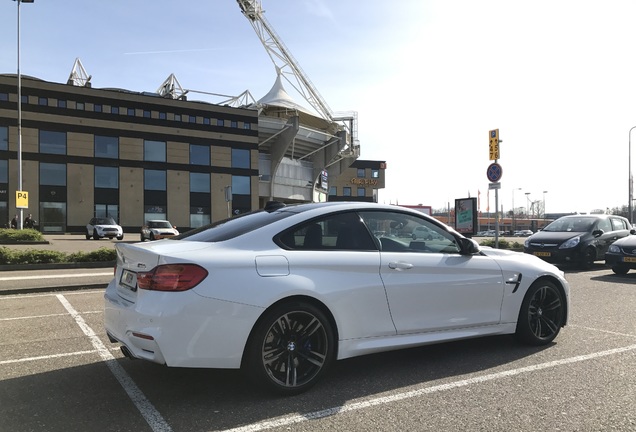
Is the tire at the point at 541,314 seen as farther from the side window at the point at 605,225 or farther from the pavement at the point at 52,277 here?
the side window at the point at 605,225

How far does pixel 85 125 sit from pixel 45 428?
146 feet

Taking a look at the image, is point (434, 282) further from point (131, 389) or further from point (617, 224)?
point (617, 224)

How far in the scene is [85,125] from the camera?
42094 mm

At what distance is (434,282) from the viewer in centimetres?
421

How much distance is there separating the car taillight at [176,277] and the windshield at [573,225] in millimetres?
13443

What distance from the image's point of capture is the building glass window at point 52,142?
4044 centimetres

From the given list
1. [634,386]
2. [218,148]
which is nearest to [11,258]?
[634,386]

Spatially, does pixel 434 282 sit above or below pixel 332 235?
below

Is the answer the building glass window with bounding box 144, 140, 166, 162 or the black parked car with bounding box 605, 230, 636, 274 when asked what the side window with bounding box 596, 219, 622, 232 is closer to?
the black parked car with bounding box 605, 230, 636, 274

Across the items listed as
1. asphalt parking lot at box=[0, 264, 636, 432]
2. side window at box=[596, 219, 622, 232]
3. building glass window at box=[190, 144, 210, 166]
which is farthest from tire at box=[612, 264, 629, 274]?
building glass window at box=[190, 144, 210, 166]

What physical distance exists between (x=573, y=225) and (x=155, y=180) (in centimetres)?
3975

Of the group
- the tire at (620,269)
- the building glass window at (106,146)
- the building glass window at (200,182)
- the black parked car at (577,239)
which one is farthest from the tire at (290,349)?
the building glass window at (200,182)

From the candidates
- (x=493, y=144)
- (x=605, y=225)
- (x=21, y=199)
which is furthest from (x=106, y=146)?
(x=605, y=225)

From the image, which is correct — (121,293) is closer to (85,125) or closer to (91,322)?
(91,322)
